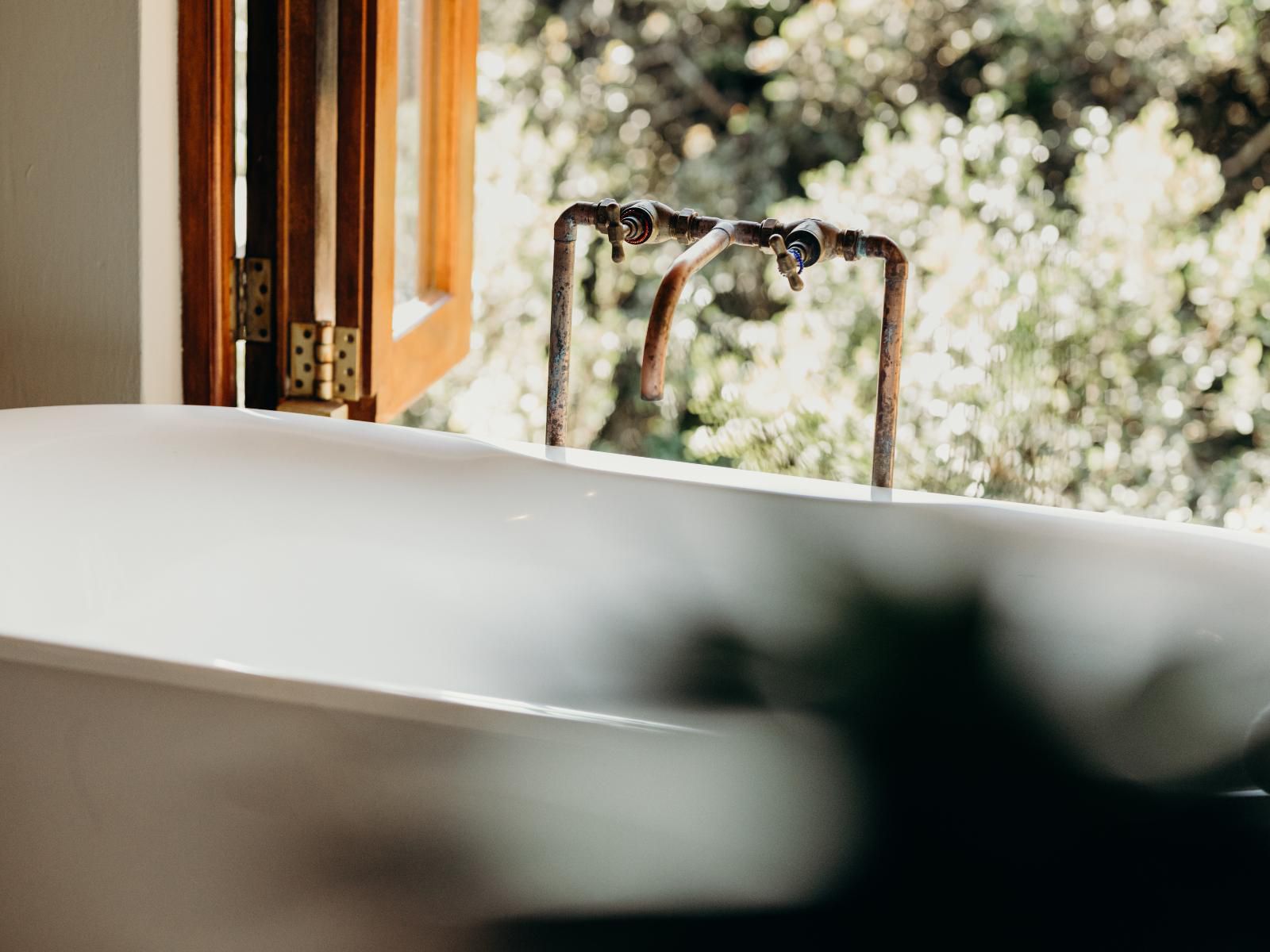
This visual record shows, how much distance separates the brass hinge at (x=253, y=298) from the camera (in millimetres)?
1493

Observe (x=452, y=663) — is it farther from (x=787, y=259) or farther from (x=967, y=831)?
(x=967, y=831)

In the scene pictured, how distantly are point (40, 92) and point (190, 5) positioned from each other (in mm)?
189

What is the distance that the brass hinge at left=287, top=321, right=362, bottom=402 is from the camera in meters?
1.56

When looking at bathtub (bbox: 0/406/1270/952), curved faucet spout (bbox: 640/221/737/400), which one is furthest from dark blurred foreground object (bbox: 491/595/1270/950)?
curved faucet spout (bbox: 640/221/737/400)

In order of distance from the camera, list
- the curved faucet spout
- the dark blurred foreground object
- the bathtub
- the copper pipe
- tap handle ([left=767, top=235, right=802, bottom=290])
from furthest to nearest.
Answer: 1. the copper pipe
2. tap handle ([left=767, top=235, right=802, bottom=290])
3. the curved faucet spout
4. the bathtub
5. the dark blurred foreground object

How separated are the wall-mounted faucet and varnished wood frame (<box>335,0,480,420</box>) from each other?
32 cm

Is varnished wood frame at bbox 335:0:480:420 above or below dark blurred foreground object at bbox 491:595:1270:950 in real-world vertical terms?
above

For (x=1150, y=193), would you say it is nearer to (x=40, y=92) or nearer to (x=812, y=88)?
(x=812, y=88)

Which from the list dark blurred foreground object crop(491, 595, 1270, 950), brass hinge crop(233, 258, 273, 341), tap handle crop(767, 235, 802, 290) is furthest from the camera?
brass hinge crop(233, 258, 273, 341)

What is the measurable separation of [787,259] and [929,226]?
1.96 meters

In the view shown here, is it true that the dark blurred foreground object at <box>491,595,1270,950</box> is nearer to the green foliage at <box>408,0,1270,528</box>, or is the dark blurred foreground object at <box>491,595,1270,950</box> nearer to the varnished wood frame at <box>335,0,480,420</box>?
the varnished wood frame at <box>335,0,480,420</box>

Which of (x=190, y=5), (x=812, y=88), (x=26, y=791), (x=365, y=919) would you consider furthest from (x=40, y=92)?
(x=812, y=88)

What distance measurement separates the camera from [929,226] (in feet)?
10.0

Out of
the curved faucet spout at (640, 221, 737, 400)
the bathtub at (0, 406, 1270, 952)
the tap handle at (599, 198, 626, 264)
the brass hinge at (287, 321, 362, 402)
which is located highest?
the tap handle at (599, 198, 626, 264)
